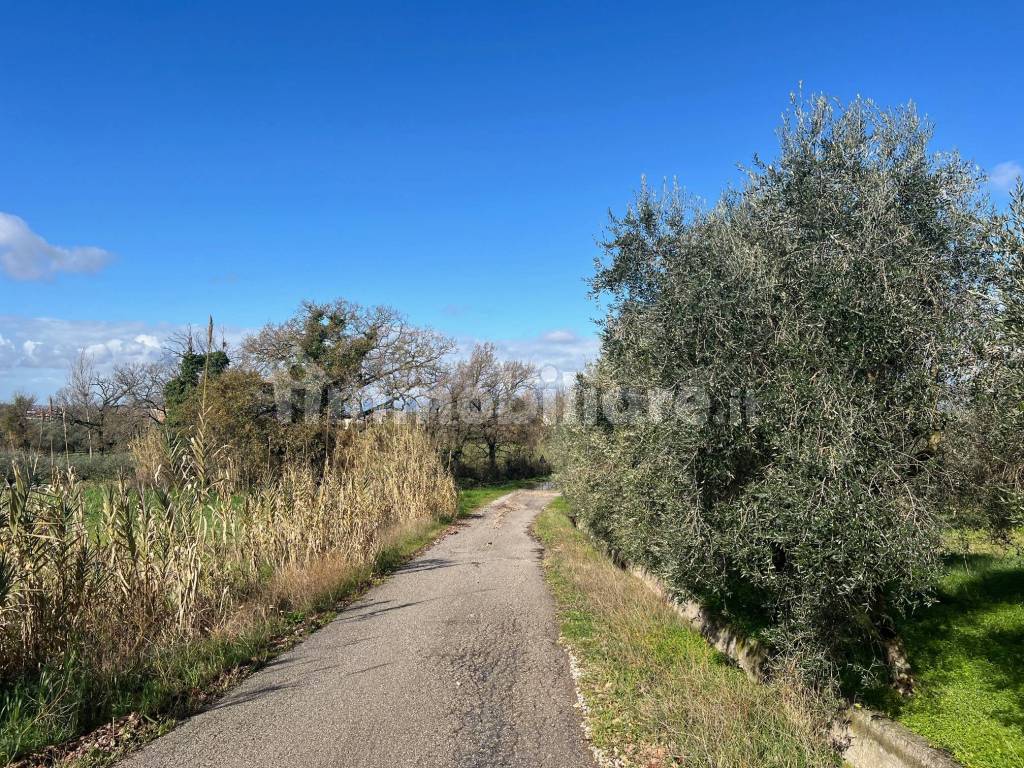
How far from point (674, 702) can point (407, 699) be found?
7.95ft

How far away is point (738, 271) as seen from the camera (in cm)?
567

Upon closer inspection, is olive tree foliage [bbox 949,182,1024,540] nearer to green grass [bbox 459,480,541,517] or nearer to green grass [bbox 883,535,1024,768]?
green grass [bbox 883,535,1024,768]

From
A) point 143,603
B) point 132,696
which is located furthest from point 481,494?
point 132,696

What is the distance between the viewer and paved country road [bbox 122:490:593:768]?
4.62 m

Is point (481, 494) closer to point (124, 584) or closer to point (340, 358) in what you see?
point (340, 358)

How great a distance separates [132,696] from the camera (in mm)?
5289

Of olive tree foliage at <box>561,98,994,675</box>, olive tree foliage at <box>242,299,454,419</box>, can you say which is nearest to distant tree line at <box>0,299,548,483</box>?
olive tree foliage at <box>242,299,454,419</box>

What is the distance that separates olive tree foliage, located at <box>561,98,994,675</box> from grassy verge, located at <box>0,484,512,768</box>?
470 centimetres

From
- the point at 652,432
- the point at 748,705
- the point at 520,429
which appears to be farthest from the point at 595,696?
the point at 520,429

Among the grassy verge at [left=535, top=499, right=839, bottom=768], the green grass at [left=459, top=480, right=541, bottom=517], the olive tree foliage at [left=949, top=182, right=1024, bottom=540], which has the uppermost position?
the olive tree foliage at [left=949, top=182, right=1024, bottom=540]

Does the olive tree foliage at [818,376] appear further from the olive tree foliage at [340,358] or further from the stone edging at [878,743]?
the olive tree foliage at [340,358]

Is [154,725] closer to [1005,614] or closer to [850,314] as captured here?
[850,314]

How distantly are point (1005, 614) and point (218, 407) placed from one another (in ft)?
77.6

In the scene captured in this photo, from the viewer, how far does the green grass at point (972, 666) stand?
465 centimetres
